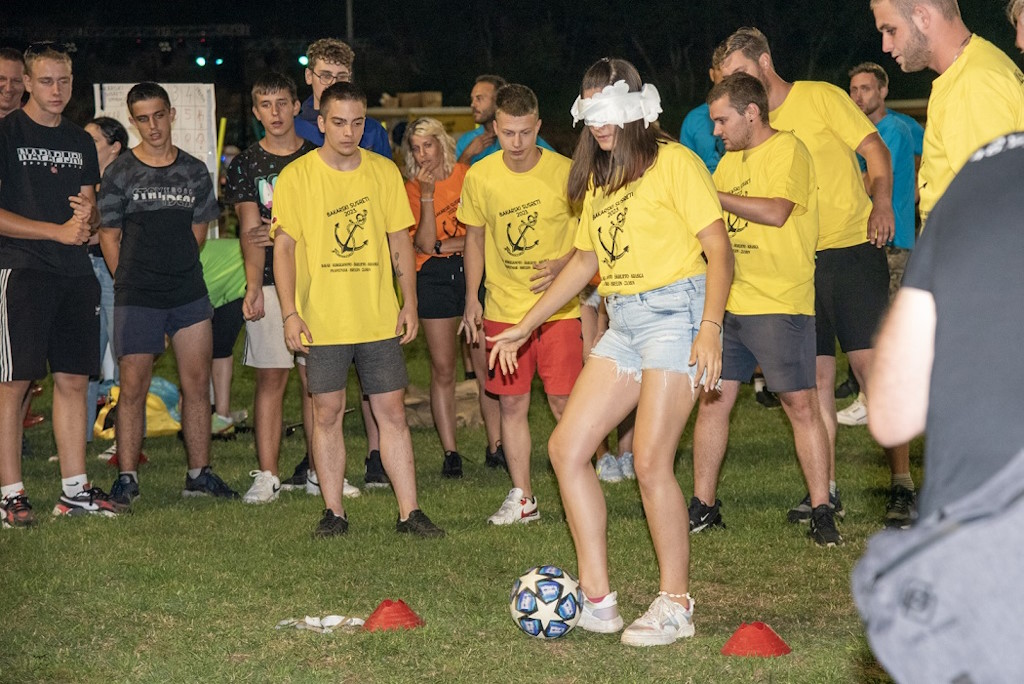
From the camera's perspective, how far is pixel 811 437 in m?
6.63

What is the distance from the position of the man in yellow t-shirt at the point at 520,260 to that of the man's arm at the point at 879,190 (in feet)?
5.37

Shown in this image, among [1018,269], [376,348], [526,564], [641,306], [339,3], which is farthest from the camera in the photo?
[339,3]

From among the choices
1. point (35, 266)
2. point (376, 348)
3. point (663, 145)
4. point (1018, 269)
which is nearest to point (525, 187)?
point (376, 348)

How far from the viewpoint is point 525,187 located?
7.19 meters

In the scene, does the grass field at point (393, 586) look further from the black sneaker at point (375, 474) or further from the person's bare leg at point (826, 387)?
the person's bare leg at point (826, 387)

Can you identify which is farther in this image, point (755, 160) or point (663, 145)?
point (755, 160)

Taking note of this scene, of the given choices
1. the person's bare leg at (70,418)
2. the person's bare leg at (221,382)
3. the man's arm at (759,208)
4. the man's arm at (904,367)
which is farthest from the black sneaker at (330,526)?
the man's arm at (904,367)

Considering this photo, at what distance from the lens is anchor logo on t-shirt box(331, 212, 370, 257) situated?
6.75 metres

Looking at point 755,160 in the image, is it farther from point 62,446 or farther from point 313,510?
point 62,446

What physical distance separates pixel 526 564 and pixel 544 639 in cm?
117

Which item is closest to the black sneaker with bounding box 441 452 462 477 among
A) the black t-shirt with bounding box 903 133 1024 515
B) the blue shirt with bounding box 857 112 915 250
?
the blue shirt with bounding box 857 112 915 250

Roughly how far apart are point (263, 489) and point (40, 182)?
220 centimetres

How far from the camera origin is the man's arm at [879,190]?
6.85 m

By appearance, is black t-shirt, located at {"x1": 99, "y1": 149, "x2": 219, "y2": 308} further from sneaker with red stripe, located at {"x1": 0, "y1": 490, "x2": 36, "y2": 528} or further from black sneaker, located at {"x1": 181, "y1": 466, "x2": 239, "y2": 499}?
sneaker with red stripe, located at {"x1": 0, "y1": 490, "x2": 36, "y2": 528}
